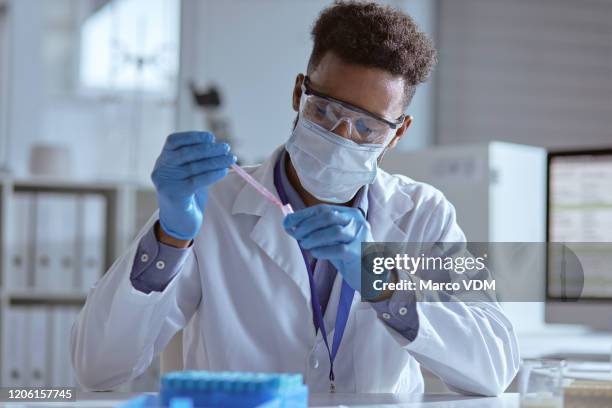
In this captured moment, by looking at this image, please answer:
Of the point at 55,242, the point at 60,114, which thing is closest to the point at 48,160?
the point at 55,242

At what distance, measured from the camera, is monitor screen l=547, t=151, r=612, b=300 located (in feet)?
7.15

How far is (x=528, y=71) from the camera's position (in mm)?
3637

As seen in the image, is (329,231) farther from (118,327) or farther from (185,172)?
(118,327)

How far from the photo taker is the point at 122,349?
→ 138cm

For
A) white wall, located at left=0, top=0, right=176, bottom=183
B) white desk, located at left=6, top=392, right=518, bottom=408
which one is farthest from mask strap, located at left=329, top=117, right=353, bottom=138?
white wall, located at left=0, top=0, right=176, bottom=183

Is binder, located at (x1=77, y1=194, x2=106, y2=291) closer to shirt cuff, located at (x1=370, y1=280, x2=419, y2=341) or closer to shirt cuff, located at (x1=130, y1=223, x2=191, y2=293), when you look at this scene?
shirt cuff, located at (x1=130, y1=223, x2=191, y2=293)

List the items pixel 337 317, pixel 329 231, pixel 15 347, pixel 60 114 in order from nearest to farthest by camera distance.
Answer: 1. pixel 329 231
2. pixel 337 317
3. pixel 15 347
4. pixel 60 114

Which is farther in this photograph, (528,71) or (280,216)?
(528,71)

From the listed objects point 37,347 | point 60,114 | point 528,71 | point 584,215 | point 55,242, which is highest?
point 528,71

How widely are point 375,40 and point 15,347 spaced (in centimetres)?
210

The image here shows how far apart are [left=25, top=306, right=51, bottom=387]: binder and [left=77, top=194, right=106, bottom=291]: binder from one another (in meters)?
Answer: 0.19

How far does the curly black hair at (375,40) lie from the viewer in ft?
4.69

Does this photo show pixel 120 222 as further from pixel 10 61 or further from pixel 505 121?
pixel 505 121

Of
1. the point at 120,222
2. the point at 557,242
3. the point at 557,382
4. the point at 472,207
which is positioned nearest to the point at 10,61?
the point at 120,222
